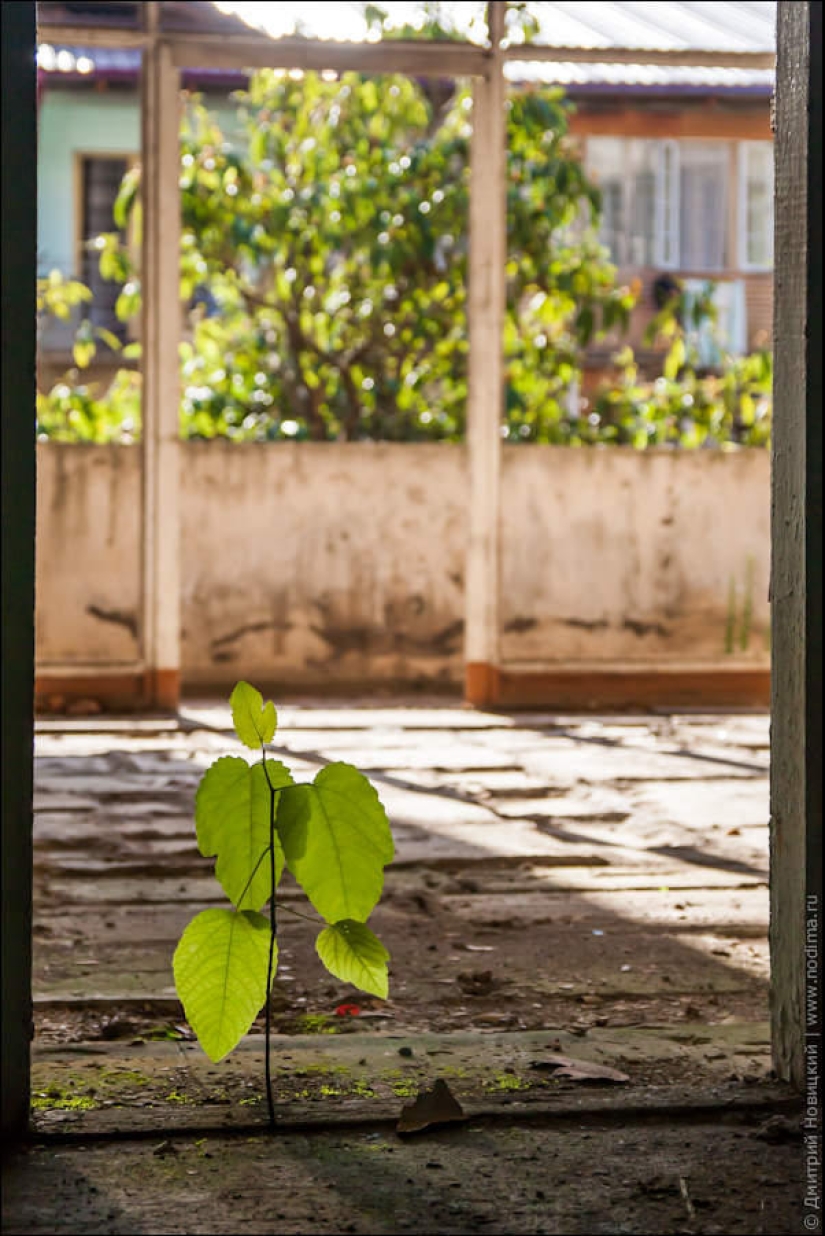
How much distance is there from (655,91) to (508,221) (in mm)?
5577

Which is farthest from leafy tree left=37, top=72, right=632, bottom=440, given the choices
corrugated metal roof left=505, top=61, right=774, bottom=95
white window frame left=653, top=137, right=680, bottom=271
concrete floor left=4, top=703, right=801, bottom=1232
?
white window frame left=653, top=137, right=680, bottom=271

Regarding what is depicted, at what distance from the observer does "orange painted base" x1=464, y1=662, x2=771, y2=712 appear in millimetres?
8547

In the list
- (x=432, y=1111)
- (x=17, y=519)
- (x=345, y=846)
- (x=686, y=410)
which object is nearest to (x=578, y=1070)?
(x=432, y=1111)

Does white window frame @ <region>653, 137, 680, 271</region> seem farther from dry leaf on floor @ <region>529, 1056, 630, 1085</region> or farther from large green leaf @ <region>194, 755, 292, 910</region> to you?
large green leaf @ <region>194, 755, 292, 910</region>

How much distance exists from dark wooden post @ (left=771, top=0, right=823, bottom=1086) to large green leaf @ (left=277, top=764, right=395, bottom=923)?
54cm

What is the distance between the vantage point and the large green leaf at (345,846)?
88.3 inches

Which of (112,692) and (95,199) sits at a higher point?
(95,199)

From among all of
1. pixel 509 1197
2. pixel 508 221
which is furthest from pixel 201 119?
pixel 509 1197

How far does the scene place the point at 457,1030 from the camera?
292 cm

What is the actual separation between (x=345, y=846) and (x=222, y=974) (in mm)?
230

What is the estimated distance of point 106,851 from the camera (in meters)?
4.63

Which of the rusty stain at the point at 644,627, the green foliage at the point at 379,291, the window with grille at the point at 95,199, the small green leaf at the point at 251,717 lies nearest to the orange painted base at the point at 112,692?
the green foliage at the point at 379,291

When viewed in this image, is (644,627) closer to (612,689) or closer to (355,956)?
(612,689)

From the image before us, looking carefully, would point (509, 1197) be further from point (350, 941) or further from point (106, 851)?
point (106, 851)
